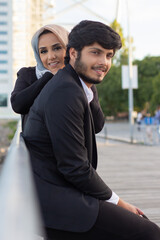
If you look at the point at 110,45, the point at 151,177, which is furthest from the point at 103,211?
the point at 151,177

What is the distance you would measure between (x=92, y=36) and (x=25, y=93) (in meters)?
0.68

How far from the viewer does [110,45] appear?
5.26ft

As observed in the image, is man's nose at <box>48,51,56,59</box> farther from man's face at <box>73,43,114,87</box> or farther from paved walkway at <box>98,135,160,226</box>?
paved walkway at <box>98,135,160,226</box>

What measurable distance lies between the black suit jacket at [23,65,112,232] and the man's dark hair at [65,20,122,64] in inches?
6.8

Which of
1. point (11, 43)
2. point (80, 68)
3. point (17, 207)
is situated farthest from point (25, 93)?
point (11, 43)

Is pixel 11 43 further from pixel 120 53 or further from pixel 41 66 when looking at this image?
pixel 41 66

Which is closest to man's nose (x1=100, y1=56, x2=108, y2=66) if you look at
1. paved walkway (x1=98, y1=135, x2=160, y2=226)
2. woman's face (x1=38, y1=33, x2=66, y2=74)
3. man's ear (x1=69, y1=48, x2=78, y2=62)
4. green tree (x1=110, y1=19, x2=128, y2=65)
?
man's ear (x1=69, y1=48, x2=78, y2=62)

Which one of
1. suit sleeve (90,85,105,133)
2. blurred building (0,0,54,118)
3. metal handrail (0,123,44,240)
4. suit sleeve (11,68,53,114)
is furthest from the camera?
blurred building (0,0,54,118)

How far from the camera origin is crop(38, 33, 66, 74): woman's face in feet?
7.43

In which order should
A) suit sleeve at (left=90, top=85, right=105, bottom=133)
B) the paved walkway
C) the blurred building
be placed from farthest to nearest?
1. the blurred building
2. the paved walkway
3. suit sleeve at (left=90, top=85, right=105, bottom=133)

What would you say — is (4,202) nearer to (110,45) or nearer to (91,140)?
(91,140)

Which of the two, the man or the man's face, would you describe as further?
the man's face

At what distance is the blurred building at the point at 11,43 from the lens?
153 ft

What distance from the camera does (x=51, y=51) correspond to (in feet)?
7.47
